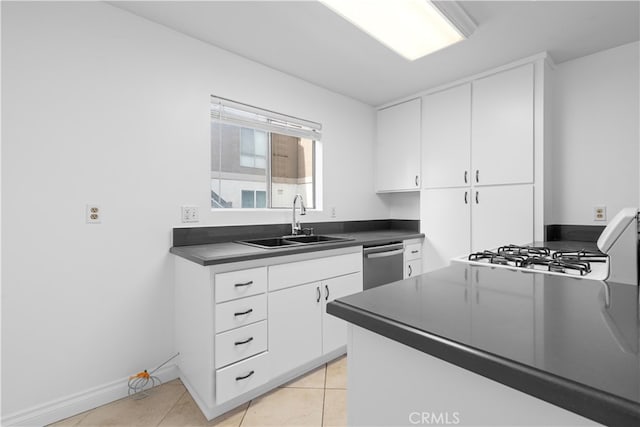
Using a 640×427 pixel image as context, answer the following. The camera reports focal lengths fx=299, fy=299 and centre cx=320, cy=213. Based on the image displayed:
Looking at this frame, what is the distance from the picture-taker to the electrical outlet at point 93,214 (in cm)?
174

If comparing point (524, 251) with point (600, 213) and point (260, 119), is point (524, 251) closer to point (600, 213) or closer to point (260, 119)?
Answer: point (600, 213)

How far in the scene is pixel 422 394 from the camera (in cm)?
62

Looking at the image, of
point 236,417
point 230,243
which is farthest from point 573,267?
point 230,243

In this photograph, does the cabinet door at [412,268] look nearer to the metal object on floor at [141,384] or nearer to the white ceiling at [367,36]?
the white ceiling at [367,36]

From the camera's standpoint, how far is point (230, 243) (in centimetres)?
223

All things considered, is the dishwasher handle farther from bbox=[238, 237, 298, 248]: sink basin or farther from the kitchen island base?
the kitchen island base

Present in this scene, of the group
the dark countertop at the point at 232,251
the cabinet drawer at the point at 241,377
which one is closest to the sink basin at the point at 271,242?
the dark countertop at the point at 232,251

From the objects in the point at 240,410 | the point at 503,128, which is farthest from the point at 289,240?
the point at 503,128

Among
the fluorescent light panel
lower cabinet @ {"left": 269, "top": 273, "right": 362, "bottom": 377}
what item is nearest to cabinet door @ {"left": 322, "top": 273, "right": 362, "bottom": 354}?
lower cabinet @ {"left": 269, "top": 273, "right": 362, "bottom": 377}

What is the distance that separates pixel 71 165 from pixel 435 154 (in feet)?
9.50

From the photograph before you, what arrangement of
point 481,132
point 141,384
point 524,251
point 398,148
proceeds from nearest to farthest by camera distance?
point 524,251 → point 141,384 → point 481,132 → point 398,148

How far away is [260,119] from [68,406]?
2.26m

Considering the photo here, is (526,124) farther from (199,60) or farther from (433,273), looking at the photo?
(199,60)

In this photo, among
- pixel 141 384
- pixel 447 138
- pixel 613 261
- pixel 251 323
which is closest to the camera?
pixel 613 261
